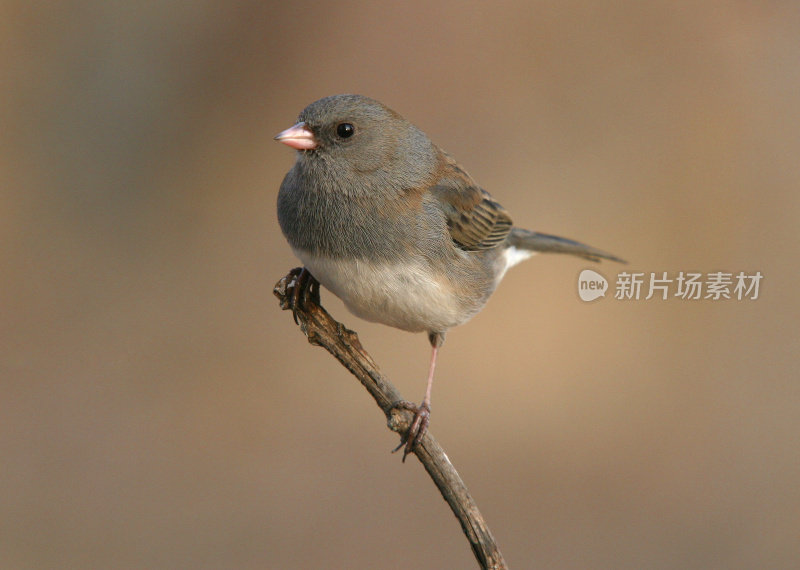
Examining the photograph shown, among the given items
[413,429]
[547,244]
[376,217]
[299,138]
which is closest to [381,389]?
[413,429]

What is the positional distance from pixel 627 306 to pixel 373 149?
2511mm

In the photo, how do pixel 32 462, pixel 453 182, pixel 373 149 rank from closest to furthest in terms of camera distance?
1. pixel 373 149
2. pixel 453 182
3. pixel 32 462

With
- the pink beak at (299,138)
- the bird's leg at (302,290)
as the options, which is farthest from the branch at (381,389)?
the pink beak at (299,138)

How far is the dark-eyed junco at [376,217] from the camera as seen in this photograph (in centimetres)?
185

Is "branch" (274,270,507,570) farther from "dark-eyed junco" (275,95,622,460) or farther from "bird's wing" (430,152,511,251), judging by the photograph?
"bird's wing" (430,152,511,251)

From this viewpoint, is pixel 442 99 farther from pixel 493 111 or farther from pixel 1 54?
pixel 1 54

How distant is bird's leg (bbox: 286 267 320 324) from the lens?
6.24ft

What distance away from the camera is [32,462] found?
3.75 m

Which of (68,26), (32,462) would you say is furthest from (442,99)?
(32,462)

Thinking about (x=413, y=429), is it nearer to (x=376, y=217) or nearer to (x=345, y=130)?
(x=376, y=217)

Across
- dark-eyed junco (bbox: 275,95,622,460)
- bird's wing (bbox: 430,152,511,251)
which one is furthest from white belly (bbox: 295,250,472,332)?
bird's wing (bbox: 430,152,511,251)

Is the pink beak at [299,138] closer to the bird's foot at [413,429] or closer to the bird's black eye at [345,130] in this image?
the bird's black eye at [345,130]

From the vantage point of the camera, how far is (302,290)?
6.38ft

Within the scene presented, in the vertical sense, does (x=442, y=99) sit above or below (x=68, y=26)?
above
